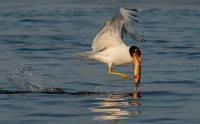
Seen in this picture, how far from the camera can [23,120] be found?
1201 cm

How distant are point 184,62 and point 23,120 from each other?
8117 mm

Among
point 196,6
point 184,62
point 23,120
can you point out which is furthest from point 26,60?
point 196,6

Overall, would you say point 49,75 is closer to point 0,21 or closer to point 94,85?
point 94,85

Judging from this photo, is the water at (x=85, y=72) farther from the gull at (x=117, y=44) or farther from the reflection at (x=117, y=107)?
the gull at (x=117, y=44)

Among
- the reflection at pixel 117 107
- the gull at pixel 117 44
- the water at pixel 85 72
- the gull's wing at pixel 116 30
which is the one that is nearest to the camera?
the reflection at pixel 117 107

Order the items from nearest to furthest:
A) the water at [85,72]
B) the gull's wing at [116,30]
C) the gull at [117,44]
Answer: the water at [85,72] → the gull at [117,44] → the gull's wing at [116,30]

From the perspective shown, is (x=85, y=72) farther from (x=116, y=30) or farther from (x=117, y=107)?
(x=117, y=107)

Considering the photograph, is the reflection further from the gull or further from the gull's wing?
the gull's wing

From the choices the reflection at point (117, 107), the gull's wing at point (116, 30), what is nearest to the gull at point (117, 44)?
the gull's wing at point (116, 30)

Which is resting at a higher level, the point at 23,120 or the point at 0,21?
the point at 0,21

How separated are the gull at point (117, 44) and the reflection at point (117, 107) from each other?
1.81 ft

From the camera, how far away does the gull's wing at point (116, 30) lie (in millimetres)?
14875

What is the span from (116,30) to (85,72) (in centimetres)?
267

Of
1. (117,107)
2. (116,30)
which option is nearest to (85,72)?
(116,30)
